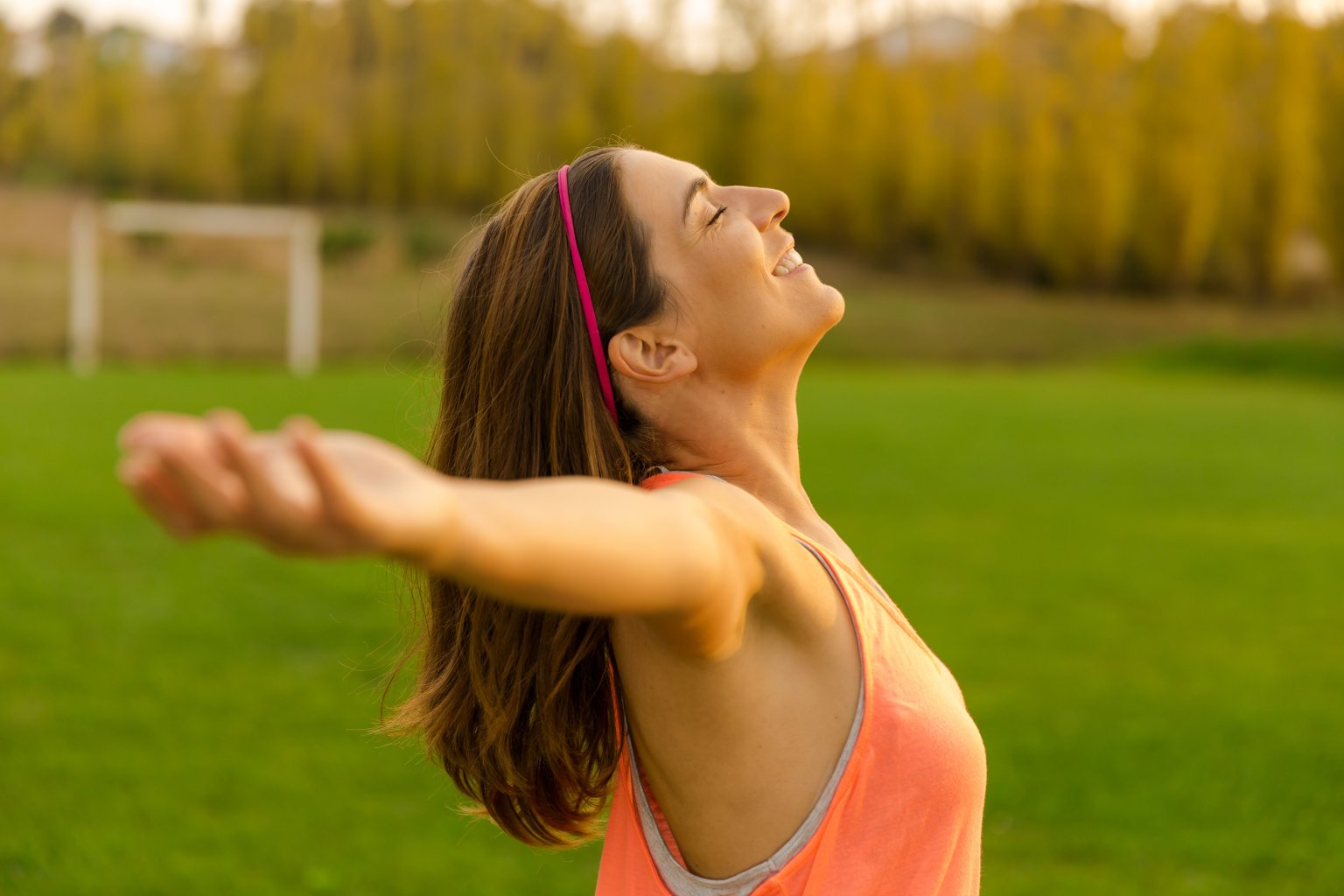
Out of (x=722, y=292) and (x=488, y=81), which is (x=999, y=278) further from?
(x=722, y=292)

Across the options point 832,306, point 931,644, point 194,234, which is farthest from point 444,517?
point 194,234

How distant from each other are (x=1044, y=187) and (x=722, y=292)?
2893 centimetres

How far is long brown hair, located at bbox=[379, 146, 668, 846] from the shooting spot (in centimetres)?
174

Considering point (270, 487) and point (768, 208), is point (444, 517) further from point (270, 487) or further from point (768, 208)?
point (768, 208)

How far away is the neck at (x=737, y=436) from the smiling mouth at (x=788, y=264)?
0.13m

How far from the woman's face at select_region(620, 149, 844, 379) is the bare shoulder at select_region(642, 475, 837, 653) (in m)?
0.23

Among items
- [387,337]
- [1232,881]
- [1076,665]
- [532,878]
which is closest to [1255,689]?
[1076,665]

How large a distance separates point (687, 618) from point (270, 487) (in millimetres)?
535

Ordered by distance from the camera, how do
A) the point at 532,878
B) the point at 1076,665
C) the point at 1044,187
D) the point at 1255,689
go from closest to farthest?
1. the point at 532,878
2. the point at 1255,689
3. the point at 1076,665
4. the point at 1044,187

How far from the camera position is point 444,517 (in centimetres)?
95

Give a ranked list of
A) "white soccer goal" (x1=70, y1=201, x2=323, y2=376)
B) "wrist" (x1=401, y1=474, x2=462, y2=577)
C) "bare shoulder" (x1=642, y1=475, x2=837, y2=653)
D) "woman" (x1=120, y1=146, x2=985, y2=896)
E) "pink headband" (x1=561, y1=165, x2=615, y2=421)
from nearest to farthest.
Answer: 1. "wrist" (x1=401, y1=474, x2=462, y2=577)
2. "bare shoulder" (x1=642, y1=475, x2=837, y2=653)
3. "woman" (x1=120, y1=146, x2=985, y2=896)
4. "pink headband" (x1=561, y1=165, x2=615, y2=421)
5. "white soccer goal" (x1=70, y1=201, x2=323, y2=376)

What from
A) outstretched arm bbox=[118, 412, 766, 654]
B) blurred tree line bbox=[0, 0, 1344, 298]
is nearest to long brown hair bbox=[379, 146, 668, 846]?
outstretched arm bbox=[118, 412, 766, 654]

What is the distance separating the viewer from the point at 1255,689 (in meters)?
6.55

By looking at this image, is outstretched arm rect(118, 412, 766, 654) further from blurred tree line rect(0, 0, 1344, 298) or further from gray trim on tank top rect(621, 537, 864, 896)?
blurred tree line rect(0, 0, 1344, 298)
